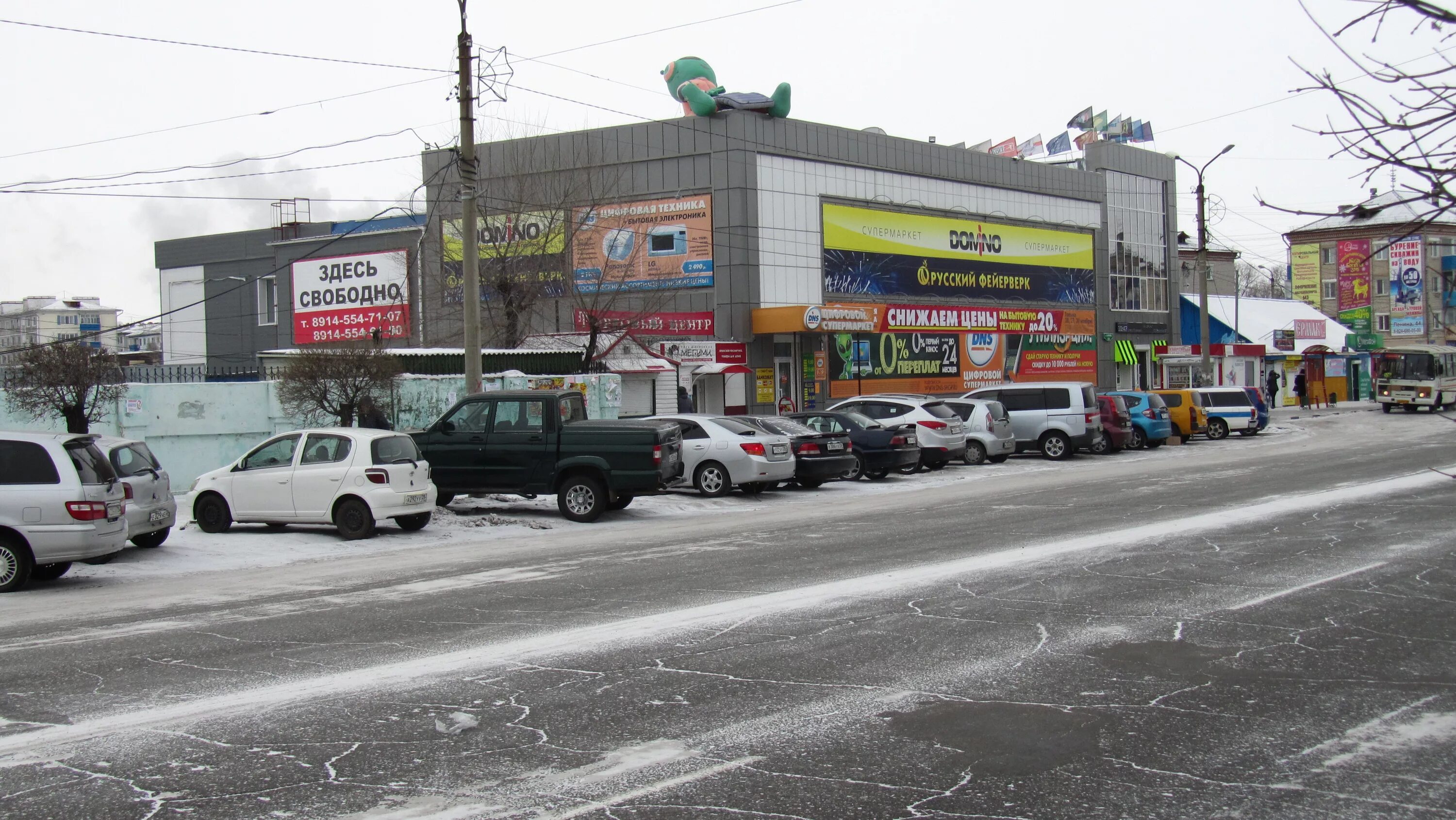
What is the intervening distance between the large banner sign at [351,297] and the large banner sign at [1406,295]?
175ft

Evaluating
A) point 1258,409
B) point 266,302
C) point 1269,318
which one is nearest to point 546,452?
point 1258,409

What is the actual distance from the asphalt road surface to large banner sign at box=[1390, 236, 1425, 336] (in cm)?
6395

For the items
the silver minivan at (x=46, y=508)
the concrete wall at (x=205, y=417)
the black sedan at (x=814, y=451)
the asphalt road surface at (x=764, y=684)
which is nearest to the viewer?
the asphalt road surface at (x=764, y=684)

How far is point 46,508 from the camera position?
11.1 metres

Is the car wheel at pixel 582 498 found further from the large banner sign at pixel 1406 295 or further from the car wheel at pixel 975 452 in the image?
the large banner sign at pixel 1406 295

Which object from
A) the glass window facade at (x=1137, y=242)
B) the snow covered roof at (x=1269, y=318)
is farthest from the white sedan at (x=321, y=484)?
the snow covered roof at (x=1269, y=318)

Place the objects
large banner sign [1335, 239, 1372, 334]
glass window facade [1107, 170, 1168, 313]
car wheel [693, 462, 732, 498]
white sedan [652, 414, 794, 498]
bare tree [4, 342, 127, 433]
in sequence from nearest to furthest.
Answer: bare tree [4, 342, 127, 433] → white sedan [652, 414, 794, 498] → car wheel [693, 462, 732, 498] → glass window facade [1107, 170, 1168, 313] → large banner sign [1335, 239, 1372, 334]

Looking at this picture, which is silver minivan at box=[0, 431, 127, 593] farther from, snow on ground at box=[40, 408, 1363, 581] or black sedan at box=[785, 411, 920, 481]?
black sedan at box=[785, 411, 920, 481]

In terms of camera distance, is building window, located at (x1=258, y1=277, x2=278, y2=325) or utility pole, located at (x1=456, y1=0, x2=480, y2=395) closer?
utility pole, located at (x1=456, y1=0, x2=480, y2=395)

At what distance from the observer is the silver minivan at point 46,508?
36.3 feet

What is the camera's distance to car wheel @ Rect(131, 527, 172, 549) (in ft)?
47.0

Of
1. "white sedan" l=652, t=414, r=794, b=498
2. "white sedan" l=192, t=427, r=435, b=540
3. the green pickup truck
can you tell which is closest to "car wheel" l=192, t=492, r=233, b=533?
"white sedan" l=192, t=427, r=435, b=540

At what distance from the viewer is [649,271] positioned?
128 feet

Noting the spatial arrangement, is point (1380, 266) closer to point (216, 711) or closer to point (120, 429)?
point (120, 429)
